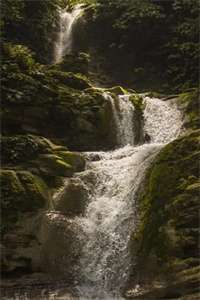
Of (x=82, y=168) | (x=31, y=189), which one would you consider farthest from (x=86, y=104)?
(x=31, y=189)

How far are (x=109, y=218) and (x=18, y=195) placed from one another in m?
2.02

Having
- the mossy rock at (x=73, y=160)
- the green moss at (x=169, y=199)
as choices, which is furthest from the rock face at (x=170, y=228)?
the mossy rock at (x=73, y=160)

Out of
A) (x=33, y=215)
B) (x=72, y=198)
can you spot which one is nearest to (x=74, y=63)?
(x=72, y=198)

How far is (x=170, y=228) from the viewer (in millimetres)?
6496

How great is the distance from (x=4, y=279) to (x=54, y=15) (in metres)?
14.7

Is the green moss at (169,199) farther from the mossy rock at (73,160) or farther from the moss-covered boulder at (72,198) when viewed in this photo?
the mossy rock at (73,160)

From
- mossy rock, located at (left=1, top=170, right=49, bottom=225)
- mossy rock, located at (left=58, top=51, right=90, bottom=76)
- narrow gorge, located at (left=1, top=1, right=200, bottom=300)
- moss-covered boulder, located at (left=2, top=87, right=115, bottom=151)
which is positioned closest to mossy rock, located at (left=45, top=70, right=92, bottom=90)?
narrow gorge, located at (left=1, top=1, right=200, bottom=300)

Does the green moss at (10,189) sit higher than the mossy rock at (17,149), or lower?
lower

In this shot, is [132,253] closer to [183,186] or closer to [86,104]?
[183,186]

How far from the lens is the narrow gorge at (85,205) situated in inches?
247

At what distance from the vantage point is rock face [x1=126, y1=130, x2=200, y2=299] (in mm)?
5855

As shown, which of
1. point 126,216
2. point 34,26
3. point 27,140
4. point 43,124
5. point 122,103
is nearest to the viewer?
point 126,216

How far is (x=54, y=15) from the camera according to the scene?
18.2 meters

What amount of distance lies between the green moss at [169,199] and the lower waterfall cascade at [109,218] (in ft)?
1.30
